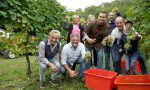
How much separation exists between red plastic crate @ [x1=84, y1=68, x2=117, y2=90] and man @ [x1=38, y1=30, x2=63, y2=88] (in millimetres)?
762

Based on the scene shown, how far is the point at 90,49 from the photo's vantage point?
7.48 meters

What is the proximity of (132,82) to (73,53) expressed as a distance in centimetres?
163

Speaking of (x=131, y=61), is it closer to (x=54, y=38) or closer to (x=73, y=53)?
(x=73, y=53)

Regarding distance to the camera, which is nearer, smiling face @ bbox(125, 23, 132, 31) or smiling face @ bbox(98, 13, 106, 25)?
smiling face @ bbox(125, 23, 132, 31)

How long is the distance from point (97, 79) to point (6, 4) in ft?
9.83

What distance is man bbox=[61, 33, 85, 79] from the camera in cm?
707

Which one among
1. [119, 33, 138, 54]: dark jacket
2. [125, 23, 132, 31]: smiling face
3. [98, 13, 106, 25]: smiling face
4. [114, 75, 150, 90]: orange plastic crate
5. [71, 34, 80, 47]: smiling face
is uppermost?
[98, 13, 106, 25]: smiling face

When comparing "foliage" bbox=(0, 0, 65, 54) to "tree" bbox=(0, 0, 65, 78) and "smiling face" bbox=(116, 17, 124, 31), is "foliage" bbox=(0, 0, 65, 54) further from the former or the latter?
"smiling face" bbox=(116, 17, 124, 31)

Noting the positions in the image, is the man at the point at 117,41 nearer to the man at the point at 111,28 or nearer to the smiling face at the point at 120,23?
the smiling face at the point at 120,23

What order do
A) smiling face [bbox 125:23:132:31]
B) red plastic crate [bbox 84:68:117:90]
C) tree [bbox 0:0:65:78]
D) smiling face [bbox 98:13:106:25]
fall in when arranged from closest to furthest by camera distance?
tree [bbox 0:0:65:78]
red plastic crate [bbox 84:68:117:90]
smiling face [bbox 125:23:132:31]
smiling face [bbox 98:13:106:25]

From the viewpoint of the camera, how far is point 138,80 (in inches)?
244

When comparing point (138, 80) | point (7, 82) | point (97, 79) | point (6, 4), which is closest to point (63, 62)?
point (97, 79)

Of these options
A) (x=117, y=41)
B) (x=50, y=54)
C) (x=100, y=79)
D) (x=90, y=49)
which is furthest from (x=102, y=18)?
(x=100, y=79)

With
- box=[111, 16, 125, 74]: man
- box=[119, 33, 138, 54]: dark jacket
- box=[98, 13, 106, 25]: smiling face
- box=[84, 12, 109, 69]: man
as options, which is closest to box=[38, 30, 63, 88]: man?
box=[84, 12, 109, 69]: man
